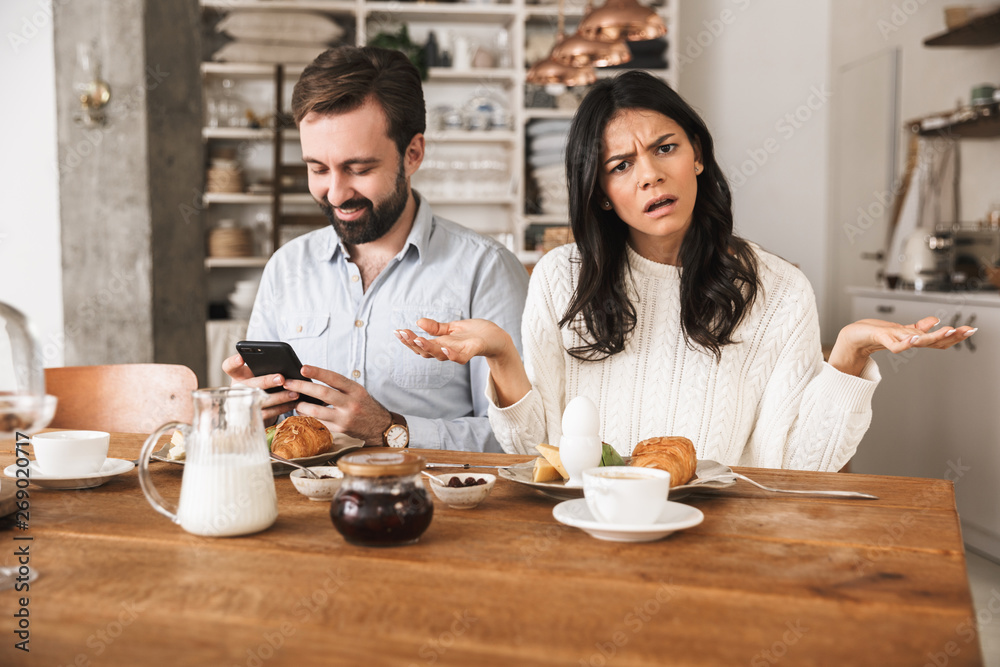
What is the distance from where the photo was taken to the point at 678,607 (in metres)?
0.81

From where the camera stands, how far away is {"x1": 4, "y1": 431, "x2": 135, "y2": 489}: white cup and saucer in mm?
1246

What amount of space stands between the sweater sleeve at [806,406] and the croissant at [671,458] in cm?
52

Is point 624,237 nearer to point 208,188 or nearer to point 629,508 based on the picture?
point 629,508

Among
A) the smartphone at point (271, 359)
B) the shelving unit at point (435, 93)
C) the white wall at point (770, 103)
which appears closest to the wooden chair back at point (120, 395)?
the smartphone at point (271, 359)

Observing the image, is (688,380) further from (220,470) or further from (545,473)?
(220,470)

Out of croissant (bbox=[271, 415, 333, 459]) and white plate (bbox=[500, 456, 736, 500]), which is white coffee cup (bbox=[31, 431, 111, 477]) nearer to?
croissant (bbox=[271, 415, 333, 459])

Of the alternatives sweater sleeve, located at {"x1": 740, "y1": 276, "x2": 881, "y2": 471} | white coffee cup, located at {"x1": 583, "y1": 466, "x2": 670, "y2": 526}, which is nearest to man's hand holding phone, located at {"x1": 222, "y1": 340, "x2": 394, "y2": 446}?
white coffee cup, located at {"x1": 583, "y1": 466, "x2": 670, "y2": 526}

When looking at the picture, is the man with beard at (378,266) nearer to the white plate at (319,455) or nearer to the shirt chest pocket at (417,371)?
the shirt chest pocket at (417,371)

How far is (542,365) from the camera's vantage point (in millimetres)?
1852

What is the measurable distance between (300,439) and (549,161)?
3.83 meters

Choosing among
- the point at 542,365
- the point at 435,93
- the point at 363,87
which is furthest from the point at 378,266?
the point at 435,93

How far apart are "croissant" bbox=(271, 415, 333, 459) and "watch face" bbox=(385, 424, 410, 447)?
126mm

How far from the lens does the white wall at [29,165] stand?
419cm

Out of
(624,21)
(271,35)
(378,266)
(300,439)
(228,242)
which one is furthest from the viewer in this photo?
(228,242)
